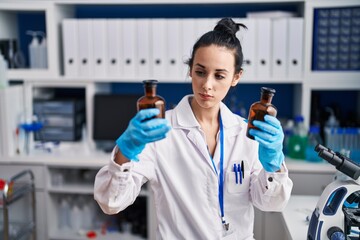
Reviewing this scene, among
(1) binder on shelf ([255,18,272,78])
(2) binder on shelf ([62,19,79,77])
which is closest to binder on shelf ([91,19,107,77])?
(2) binder on shelf ([62,19,79,77])

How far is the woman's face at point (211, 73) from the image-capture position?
127 cm

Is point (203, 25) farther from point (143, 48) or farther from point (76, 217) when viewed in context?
point (76, 217)

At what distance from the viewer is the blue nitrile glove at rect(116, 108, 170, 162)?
108 centimetres

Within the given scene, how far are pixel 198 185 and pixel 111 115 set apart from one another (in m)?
1.41

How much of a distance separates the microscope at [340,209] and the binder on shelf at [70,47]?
5.68 ft

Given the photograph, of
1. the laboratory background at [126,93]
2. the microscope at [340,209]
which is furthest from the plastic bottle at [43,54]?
the microscope at [340,209]

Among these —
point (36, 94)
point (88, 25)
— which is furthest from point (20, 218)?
point (88, 25)

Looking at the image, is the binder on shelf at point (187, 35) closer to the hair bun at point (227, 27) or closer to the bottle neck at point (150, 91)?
the hair bun at point (227, 27)

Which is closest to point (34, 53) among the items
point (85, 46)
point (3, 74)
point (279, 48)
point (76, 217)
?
point (3, 74)

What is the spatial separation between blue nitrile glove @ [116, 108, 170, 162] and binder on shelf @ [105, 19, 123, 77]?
147cm

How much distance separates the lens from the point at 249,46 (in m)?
2.40

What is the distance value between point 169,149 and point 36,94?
1657 mm

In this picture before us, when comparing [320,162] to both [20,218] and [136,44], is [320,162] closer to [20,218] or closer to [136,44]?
[136,44]

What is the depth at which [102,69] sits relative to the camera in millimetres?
2529
